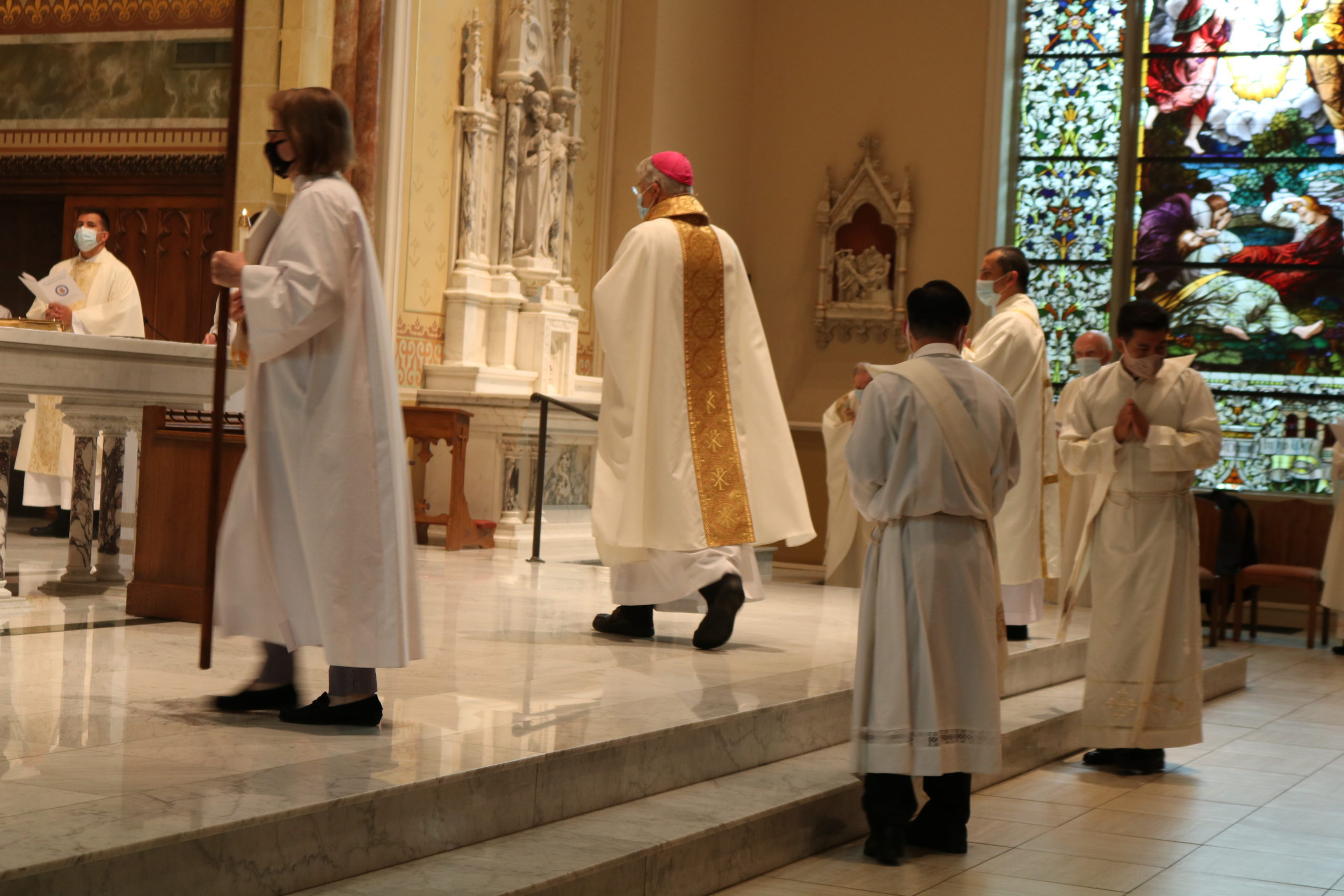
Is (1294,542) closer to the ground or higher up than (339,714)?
higher up

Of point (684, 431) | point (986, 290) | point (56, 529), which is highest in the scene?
point (986, 290)

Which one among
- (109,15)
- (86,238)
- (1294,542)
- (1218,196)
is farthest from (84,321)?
(1218,196)

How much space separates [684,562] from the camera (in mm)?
5605

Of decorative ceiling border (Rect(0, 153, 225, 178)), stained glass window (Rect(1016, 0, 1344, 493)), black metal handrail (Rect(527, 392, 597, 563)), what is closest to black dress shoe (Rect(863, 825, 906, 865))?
black metal handrail (Rect(527, 392, 597, 563))

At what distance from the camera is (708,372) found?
19.1 ft

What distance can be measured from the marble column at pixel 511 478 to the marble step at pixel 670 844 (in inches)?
180

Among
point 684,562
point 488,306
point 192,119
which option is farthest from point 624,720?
point 192,119

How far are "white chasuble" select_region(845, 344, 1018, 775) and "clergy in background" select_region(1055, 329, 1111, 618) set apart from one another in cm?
328

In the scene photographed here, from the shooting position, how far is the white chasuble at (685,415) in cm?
560

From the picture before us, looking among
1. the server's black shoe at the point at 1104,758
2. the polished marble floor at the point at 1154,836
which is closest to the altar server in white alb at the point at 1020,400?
the polished marble floor at the point at 1154,836

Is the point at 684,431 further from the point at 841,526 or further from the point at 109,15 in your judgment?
the point at 109,15

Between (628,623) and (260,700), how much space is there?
6.73 feet

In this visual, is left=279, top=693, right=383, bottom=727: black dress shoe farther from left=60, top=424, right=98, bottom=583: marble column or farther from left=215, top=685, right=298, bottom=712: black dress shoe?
left=60, top=424, right=98, bottom=583: marble column

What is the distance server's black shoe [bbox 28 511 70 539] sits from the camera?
8.80m
